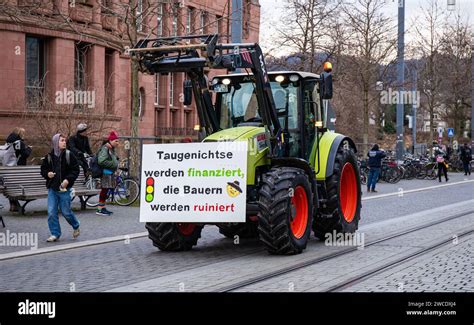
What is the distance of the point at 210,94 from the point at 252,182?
1987 millimetres

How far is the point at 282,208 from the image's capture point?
11.6 m

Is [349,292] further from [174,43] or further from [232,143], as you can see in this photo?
[174,43]

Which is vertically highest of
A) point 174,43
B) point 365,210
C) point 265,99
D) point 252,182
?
point 174,43

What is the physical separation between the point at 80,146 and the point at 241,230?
22.8 feet

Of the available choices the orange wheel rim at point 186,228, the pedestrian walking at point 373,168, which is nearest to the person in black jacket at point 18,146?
the orange wheel rim at point 186,228

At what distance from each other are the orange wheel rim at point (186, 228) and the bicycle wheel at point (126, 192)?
8.11 metres

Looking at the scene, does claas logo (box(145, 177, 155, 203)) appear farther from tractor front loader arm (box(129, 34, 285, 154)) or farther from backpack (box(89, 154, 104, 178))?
backpack (box(89, 154, 104, 178))

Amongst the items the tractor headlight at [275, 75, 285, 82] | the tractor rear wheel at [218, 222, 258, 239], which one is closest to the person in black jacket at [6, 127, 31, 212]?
the tractor rear wheel at [218, 222, 258, 239]

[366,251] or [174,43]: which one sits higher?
[174,43]

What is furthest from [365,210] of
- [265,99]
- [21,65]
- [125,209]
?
[21,65]

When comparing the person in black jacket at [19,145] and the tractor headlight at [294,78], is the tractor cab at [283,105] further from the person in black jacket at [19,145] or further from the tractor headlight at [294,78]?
the person in black jacket at [19,145]

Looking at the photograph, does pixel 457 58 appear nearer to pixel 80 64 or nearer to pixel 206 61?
pixel 80 64

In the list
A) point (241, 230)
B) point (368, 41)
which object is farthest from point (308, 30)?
point (241, 230)

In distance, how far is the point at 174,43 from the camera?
40.8 ft
